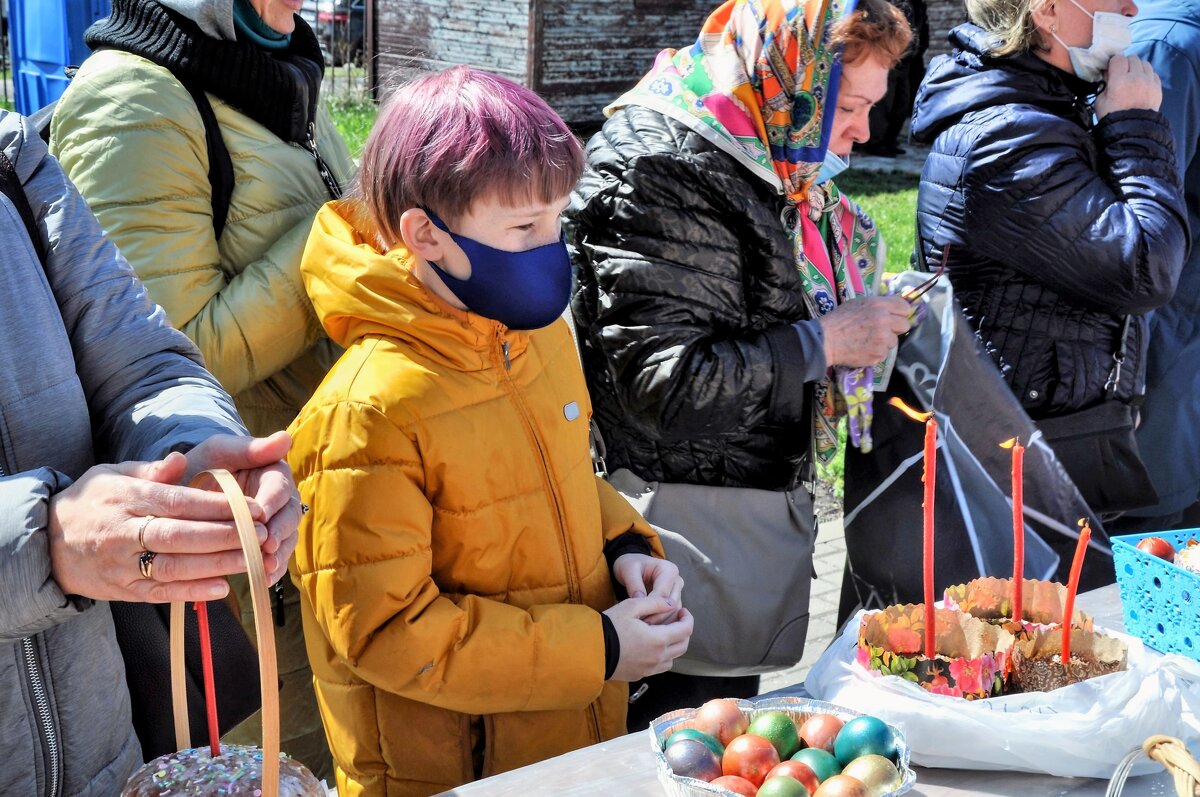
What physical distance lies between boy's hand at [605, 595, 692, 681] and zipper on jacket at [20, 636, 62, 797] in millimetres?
807

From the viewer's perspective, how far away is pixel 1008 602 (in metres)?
1.79

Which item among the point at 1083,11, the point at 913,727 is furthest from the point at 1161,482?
the point at 913,727

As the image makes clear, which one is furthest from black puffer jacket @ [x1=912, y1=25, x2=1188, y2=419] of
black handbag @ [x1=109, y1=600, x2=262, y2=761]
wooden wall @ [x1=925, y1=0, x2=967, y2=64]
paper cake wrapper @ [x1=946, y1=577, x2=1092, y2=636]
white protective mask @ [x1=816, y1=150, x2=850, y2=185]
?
wooden wall @ [x1=925, y1=0, x2=967, y2=64]

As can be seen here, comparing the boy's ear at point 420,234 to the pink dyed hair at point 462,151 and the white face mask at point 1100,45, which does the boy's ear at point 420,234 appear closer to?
the pink dyed hair at point 462,151

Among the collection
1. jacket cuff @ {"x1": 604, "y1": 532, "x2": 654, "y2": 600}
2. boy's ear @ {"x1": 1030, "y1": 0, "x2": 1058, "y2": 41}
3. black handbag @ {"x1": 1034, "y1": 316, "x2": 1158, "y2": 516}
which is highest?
boy's ear @ {"x1": 1030, "y1": 0, "x2": 1058, "y2": 41}

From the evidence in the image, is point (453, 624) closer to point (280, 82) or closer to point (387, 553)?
point (387, 553)

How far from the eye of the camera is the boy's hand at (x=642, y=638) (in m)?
1.88

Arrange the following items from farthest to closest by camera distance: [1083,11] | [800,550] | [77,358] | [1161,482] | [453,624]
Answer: [1161,482] → [1083,11] → [800,550] → [453,624] → [77,358]

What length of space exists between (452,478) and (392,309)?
0.89ft

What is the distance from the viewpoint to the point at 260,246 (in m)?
2.36

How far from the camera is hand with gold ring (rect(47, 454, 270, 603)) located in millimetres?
1125

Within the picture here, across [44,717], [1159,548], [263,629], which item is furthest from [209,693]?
[1159,548]

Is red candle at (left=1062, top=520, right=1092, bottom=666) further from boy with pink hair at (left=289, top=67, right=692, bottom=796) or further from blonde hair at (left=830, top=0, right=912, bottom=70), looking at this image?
blonde hair at (left=830, top=0, right=912, bottom=70)

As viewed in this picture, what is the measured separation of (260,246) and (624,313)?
713 mm
